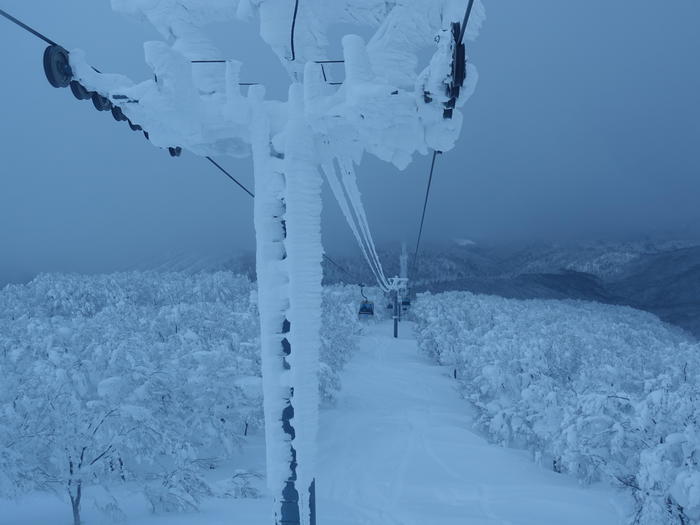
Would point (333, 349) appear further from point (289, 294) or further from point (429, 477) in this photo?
point (289, 294)

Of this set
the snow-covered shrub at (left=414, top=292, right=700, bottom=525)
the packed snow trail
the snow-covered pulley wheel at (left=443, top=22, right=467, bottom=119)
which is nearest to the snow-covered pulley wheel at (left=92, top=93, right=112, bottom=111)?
the snow-covered pulley wheel at (left=443, top=22, right=467, bottom=119)

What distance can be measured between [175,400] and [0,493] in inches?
260

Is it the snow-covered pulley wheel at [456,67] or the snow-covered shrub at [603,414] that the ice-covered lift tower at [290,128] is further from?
the snow-covered shrub at [603,414]

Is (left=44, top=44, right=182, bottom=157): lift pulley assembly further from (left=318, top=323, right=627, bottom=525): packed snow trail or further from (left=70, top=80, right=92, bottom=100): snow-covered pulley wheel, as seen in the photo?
(left=318, top=323, right=627, bottom=525): packed snow trail

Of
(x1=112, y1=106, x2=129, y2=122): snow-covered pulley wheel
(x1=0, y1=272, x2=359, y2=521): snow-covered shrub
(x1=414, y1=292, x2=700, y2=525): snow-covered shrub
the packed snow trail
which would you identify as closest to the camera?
(x1=112, y1=106, x2=129, y2=122): snow-covered pulley wheel

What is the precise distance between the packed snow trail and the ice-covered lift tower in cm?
754

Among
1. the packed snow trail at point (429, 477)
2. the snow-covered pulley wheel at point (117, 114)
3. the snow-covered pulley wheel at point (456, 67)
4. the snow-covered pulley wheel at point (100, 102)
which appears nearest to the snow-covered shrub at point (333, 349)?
the packed snow trail at point (429, 477)

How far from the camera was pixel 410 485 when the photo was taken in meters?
13.8

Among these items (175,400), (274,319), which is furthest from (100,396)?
(274,319)

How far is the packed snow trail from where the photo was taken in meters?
11.6

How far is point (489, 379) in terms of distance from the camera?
22.2 meters

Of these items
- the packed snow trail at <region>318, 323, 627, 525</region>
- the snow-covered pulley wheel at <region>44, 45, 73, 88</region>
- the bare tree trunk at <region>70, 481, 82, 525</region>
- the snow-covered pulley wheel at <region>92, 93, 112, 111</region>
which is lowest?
the packed snow trail at <region>318, 323, 627, 525</region>

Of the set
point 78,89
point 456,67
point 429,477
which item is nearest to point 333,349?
point 429,477

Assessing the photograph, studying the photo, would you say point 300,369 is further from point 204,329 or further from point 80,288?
point 80,288
